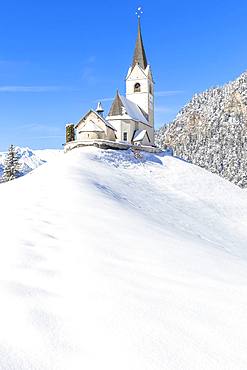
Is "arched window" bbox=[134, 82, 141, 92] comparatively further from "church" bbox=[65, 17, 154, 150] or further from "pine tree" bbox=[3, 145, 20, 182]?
"pine tree" bbox=[3, 145, 20, 182]

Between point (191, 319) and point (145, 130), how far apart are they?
48405mm

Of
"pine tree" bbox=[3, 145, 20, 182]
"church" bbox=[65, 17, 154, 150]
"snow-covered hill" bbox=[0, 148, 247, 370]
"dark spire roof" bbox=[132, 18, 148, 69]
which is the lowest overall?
"snow-covered hill" bbox=[0, 148, 247, 370]

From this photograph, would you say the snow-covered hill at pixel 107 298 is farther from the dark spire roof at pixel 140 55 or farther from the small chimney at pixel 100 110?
the dark spire roof at pixel 140 55

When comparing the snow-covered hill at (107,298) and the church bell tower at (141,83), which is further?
the church bell tower at (141,83)

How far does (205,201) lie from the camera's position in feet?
124

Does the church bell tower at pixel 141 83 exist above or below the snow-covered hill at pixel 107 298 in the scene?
above

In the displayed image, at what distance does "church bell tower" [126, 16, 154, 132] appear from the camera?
184 feet


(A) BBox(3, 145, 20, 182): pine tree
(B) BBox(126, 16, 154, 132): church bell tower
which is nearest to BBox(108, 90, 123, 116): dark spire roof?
(B) BBox(126, 16, 154, 132): church bell tower

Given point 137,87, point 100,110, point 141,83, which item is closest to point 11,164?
point 100,110

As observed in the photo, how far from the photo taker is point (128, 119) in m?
49.9

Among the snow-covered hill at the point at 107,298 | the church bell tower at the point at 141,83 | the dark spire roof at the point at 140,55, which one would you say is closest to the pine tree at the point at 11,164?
the church bell tower at the point at 141,83

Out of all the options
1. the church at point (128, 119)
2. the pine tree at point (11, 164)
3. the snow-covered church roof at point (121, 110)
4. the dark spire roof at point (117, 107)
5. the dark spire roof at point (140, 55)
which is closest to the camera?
the church at point (128, 119)

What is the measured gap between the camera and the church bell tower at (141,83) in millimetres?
56219

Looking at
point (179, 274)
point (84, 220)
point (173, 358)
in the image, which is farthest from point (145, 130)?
point (173, 358)
